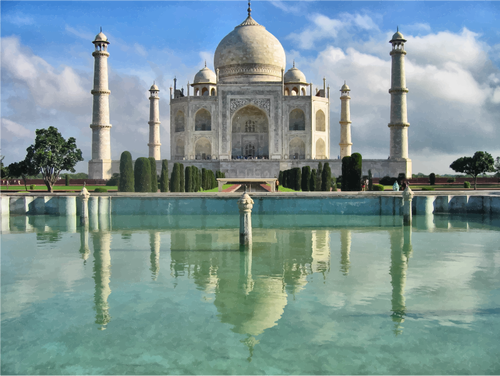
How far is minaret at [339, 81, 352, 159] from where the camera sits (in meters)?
29.6

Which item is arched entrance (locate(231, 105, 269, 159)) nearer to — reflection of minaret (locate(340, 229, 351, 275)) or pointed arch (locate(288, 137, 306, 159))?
pointed arch (locate(288, 137, 306, 159))

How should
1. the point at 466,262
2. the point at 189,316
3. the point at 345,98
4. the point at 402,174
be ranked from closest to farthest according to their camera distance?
1. the point at 189,316
2. the point at 466,262
3. the point at 402,174
4. the point at 345,98

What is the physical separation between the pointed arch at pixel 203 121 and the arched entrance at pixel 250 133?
5.30ft

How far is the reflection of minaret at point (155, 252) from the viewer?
5.80 m

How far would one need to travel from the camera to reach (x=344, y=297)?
15.1ft

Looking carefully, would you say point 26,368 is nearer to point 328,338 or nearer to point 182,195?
point 328,338

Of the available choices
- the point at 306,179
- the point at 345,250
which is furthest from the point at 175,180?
the point at 345,250

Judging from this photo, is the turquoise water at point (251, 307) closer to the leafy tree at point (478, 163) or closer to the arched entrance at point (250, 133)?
the leafy tree at point (478, 163)

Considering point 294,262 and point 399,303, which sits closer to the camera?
point 399,303

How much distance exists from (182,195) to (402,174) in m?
15.9

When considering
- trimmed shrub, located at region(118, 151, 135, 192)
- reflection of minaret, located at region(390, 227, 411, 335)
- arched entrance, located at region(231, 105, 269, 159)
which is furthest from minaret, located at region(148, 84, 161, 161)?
reflection of minaret, located at region(390, 227, 411, 335)

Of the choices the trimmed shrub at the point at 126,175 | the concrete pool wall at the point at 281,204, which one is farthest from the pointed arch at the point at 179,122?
the concrete pool wall at the point at 281,204

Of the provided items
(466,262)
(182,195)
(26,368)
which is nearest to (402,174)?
(182,195)

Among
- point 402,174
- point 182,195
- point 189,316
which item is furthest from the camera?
point 402,174
